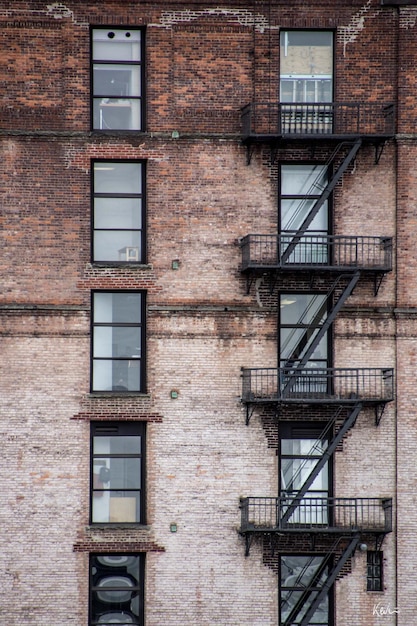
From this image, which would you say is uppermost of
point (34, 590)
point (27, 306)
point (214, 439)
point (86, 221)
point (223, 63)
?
point (223, 63)

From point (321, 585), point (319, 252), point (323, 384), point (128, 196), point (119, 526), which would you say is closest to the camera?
point (119, 526)

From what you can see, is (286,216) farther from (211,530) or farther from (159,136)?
(211,530)

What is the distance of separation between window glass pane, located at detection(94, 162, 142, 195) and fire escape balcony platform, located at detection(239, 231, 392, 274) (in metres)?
3.07

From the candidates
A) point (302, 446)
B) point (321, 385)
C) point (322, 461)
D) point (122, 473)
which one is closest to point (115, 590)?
point (122, 473)

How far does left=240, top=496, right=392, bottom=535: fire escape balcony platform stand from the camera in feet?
79.6

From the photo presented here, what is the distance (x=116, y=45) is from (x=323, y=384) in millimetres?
9808

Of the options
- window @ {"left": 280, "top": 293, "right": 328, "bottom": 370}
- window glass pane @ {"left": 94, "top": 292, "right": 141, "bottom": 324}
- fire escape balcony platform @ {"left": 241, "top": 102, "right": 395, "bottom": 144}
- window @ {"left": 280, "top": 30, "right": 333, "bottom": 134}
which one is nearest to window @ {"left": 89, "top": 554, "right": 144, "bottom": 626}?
window glass pane @ {"left": 94, "top": 292, "right": 141, "bottom": 324}

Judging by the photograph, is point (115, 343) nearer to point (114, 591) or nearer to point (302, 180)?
point (114, 591)

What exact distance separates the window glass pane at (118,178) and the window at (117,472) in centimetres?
576

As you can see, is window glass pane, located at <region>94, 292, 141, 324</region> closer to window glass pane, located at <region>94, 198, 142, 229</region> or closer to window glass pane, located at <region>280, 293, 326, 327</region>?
window glass pane, located at <region>94, 198, 142, 229</region>

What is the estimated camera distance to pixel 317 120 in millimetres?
24906

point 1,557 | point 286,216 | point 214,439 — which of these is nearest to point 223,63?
point 286,216

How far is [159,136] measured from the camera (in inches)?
985

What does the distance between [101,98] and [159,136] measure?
5.78ft
